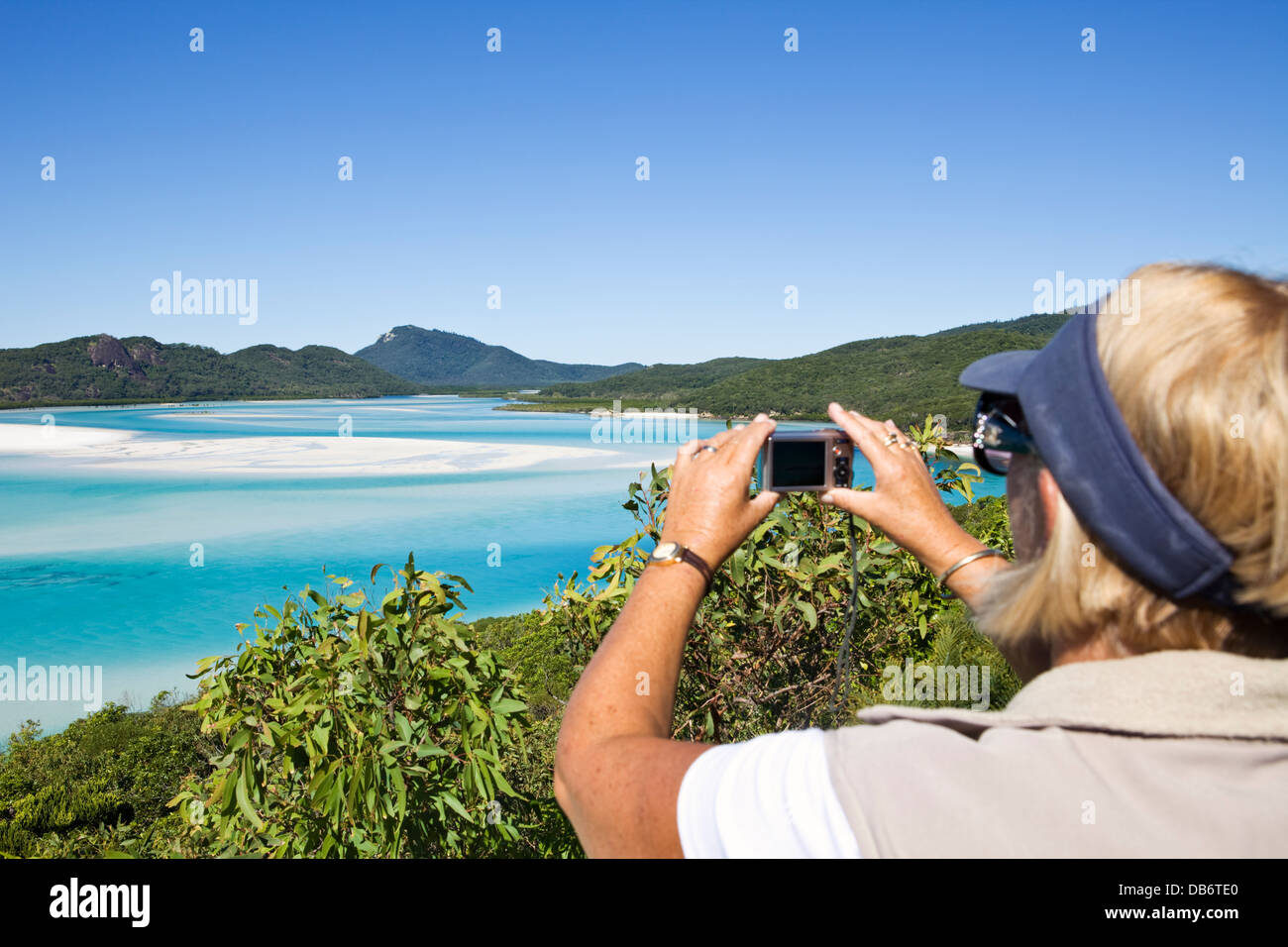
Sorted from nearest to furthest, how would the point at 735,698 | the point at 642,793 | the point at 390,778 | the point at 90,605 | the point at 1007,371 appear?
the point at 642,793 < the point at 1007,371 < the point at 390,778 < the point at 735,698 < the point at 90,605

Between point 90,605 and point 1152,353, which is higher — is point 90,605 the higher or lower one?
the lower one

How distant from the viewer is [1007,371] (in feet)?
3.00

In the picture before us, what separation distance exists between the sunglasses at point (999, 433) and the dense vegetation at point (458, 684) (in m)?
1.71

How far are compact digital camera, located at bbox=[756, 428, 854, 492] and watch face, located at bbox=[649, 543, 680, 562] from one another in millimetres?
352

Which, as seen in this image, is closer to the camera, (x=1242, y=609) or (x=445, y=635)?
(x=1242, y=609)

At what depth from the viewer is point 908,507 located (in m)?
1.30

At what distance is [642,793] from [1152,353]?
0.64 metres

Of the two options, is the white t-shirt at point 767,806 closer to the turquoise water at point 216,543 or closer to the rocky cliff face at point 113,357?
the turquoise water at point 216,543

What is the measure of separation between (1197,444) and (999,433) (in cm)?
29

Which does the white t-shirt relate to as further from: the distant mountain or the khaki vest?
the distant mountain

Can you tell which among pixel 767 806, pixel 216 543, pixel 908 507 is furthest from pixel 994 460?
pixel 216 543

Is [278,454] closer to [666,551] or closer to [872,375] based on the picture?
[872,375]
